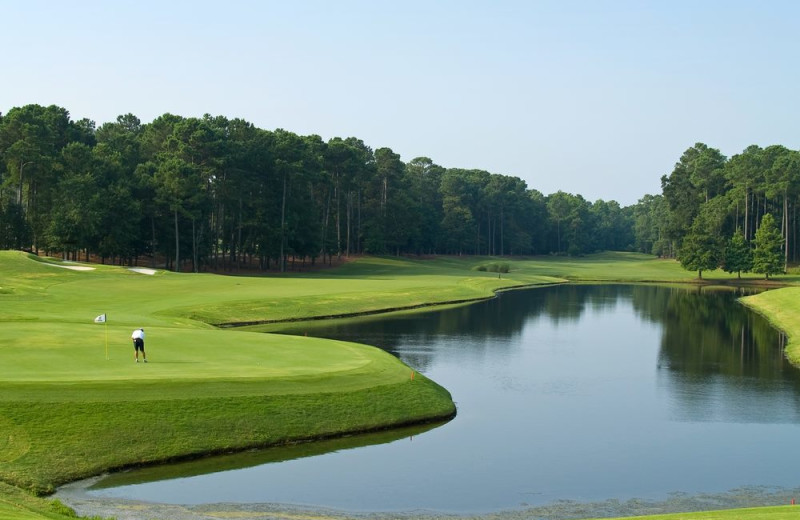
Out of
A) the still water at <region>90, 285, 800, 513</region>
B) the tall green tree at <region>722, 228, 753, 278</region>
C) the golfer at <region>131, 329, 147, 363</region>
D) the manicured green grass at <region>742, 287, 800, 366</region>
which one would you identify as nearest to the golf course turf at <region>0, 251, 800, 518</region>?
the golfer at <region>131, 329, 147, 363</region>

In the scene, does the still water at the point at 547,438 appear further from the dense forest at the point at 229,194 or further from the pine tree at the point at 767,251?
the pine tree at the point at 767,251

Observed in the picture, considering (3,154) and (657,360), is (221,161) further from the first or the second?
(657,360)

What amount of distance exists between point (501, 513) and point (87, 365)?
18.1 meters

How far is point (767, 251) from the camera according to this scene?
124875mm

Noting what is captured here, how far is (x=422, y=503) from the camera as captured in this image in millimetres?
23328

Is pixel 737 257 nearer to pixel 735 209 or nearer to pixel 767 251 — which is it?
pixel 767 251

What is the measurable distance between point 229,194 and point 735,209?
94.2 m

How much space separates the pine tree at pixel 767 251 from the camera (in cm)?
12412

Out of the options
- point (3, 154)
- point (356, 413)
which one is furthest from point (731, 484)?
point (3, 154)

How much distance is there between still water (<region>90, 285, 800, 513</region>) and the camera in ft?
79.6

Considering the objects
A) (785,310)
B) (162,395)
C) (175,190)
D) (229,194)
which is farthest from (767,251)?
(162,395)

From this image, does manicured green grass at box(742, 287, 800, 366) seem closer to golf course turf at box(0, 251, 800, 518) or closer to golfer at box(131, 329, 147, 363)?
golf course turf at box(0, 251, 800, 518)

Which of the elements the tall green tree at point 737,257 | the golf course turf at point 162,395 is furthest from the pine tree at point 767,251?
the golf course turf at point 162,395

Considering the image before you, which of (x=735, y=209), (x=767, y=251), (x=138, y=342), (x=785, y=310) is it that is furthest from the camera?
(x=735, y=209)
